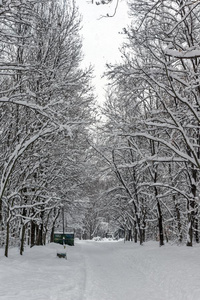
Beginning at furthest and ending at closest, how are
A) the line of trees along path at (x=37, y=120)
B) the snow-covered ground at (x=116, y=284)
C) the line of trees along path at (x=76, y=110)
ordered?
1. the line of trees along path at (x=37, y=120)
2. the line of trees along path at (x=76, y=110)
3. the snow-covered ground at (x=116, y=284)

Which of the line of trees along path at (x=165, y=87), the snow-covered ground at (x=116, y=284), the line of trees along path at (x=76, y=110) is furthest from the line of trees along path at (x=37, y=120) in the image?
the snow-covered ground at (x=116, y=284)

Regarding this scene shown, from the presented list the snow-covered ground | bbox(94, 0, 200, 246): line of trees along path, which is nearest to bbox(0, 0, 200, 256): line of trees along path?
bbox(94, 0, 200, 246): line of trees along path

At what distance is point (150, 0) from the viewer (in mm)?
9586

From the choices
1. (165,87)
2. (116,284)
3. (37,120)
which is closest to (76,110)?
(37,120)

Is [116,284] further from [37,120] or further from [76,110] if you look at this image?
[76,110]

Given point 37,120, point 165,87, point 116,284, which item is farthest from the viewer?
point 37,120

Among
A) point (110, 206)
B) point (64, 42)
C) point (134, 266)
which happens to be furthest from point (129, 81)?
point (110, 206)

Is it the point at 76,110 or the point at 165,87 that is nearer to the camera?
the point at 165,87

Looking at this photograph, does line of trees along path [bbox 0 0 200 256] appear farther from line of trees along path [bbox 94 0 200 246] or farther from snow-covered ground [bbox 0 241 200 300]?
snow-covered ground [bbox 0 241 200 300]

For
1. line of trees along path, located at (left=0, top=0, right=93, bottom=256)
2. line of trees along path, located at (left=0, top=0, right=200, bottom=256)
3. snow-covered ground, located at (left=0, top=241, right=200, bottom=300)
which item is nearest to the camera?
snow-covered ground, located at (left=0, top=241, right=200, bottom=300)

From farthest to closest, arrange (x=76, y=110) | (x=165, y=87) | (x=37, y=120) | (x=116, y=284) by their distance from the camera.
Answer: (x=76, y=110)
(x=37, y=120)
(x=165, y=87)
(x=116, y=284)

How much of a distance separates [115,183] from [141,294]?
22.9 metres

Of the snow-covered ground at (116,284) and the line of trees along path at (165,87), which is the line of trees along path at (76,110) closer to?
the line of trees along path at (165,87)

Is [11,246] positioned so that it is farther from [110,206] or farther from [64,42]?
[110,206]
